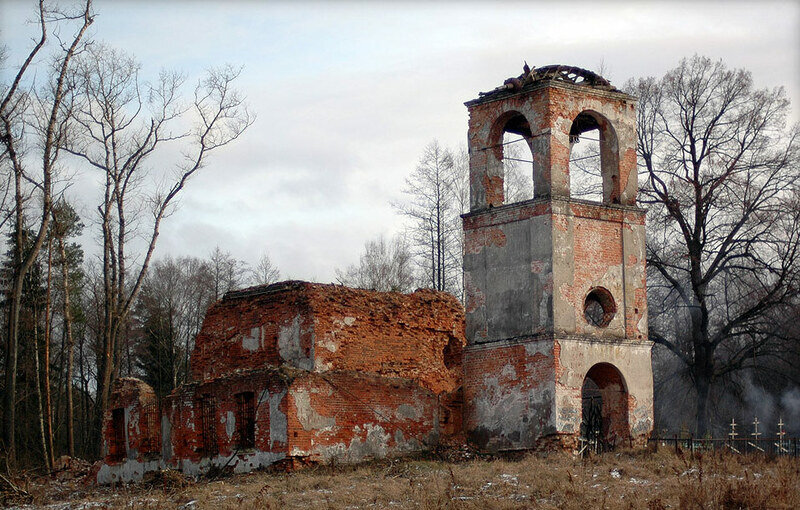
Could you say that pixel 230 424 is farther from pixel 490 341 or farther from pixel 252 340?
pixel 490 341

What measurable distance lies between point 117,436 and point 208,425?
11.5ft

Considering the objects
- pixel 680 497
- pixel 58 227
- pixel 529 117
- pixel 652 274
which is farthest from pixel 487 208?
pixel 58 227

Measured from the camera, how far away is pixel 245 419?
70.0ft

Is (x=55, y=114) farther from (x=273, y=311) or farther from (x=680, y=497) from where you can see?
(x=680, y=497)

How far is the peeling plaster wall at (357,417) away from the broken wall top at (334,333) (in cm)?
56

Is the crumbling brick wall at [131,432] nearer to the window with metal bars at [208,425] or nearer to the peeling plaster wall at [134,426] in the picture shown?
the peeling plaster wall at [134,426]

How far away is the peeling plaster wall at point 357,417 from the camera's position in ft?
67.3

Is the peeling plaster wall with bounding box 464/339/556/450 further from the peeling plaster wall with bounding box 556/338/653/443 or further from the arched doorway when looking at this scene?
the arched doorway

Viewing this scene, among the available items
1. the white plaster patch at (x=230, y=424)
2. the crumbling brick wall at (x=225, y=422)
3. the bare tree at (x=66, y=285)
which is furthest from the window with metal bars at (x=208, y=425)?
the bare tree at (x=66, y=285)

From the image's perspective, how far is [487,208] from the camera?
2173 cm

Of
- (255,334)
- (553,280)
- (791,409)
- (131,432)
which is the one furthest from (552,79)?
(791,409)

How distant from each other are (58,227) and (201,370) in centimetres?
942

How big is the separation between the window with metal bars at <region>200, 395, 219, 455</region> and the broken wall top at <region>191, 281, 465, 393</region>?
93 centimetres

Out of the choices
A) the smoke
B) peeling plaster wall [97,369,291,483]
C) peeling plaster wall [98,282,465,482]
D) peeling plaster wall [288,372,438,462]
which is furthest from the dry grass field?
the smoke
